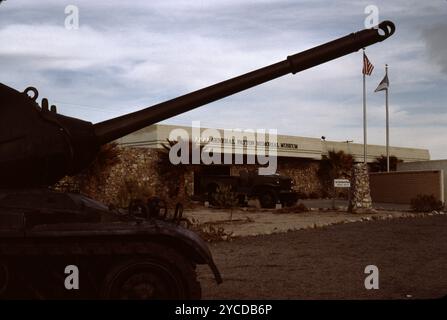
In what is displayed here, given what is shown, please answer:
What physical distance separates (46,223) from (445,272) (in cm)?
615

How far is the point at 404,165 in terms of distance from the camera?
33812mm

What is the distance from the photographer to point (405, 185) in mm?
29688

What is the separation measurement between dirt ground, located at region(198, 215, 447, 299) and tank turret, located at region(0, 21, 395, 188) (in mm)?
2287

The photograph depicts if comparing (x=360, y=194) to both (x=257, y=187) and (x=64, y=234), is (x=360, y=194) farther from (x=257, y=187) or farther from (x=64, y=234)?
(x=64, y=234)

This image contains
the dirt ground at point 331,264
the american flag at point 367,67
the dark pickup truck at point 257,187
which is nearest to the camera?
the dirt ground at point 331,264

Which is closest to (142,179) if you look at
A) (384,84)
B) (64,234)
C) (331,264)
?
(384,84)

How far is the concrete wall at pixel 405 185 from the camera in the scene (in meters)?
27.4

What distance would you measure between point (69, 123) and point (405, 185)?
26.6 m

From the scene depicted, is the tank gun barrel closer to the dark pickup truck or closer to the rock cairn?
the rock cairn

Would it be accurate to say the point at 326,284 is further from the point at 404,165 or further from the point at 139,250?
the point at 404,165

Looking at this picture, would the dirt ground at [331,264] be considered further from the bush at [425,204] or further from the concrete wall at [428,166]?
the concrete wall at [428,166]

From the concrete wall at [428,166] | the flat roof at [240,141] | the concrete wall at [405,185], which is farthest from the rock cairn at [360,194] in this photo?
the flat roof at [240,141]
